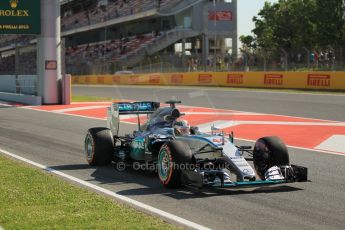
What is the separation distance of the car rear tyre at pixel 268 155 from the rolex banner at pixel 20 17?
19779mm

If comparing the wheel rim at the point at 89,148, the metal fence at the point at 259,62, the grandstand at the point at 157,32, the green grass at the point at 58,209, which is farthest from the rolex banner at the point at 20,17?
the grandstand at the point at 157,32

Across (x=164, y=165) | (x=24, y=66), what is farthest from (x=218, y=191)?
(x=24, y=66)

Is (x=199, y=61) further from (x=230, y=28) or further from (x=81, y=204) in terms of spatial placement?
(x=81, y=204)

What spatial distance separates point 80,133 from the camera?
15125mm

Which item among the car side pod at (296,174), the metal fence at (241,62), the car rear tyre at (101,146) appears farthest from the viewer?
the metal fence at (241,62)

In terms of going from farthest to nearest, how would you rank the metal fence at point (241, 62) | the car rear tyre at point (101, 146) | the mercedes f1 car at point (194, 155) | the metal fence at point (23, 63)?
the metal fence at point (241, 62) < the metal fence at point (23, 63) < the car rear tyre at point (101, 146) < the mercedes f1 car at point (194, 155)

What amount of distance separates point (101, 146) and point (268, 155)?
9.26 feet

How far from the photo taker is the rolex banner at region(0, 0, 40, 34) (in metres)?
26.5

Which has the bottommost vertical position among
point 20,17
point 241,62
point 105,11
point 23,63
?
point 23,63

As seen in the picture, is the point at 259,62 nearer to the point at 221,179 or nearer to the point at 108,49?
the point at 221,179

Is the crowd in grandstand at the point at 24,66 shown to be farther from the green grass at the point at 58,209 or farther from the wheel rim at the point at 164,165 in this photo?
the wheel rim at the point at 164,165

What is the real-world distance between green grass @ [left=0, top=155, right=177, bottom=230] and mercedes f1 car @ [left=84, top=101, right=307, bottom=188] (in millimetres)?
1083

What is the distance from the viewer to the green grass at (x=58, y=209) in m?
5.97

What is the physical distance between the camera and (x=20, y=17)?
2669cm
